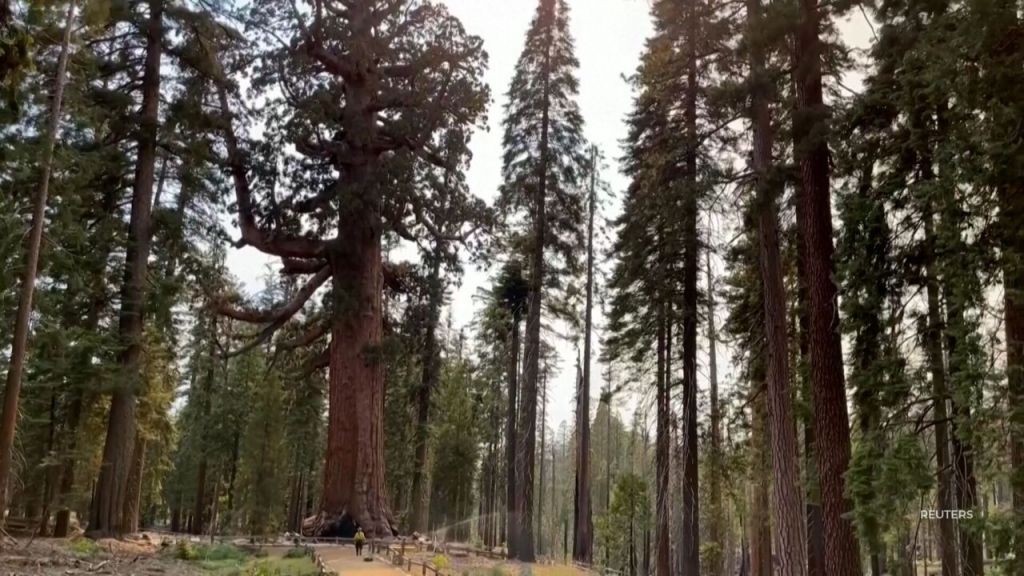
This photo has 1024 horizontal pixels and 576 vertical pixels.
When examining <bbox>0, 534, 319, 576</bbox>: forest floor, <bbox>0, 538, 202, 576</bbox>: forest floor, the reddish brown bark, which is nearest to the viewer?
<bbox>0, 538, 202, 576</bbox>: forest floor

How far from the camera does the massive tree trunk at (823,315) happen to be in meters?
8.53

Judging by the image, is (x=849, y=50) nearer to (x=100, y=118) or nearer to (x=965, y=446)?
(x=965, y=446)

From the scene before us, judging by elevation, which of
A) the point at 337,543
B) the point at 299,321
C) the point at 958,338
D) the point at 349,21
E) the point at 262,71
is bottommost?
the point at 337,543

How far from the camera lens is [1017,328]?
6.88 m

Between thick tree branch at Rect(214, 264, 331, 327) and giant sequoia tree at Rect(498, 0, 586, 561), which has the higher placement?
giant sequoia tree at Rect(498, 0, 586, 561)

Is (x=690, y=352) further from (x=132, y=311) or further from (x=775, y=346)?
(x=132, y=311)

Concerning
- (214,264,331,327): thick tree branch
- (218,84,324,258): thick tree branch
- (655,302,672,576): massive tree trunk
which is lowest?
(655,302,672,576): massive tree trunk

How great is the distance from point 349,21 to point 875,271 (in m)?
17.3

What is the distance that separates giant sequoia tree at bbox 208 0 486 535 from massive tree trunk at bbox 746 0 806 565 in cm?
1219

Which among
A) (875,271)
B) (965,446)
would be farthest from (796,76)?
(965,446)

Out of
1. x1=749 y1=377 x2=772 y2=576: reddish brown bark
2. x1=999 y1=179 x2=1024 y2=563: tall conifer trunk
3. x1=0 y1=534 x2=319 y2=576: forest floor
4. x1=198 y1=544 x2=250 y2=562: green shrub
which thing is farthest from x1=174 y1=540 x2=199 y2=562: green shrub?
x1=999 y1=179 x2=1024 y2=563: tall conifer trunk

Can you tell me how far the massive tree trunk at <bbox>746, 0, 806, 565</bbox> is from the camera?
8.97 metres

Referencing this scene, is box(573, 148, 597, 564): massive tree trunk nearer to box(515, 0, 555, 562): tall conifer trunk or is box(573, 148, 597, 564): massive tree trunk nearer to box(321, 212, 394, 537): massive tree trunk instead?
box(515, 0, 555, 562): tall conifer trunk

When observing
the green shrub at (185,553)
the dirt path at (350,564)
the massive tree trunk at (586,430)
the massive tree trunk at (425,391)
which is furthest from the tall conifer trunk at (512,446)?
the green shrub at (185,553)
